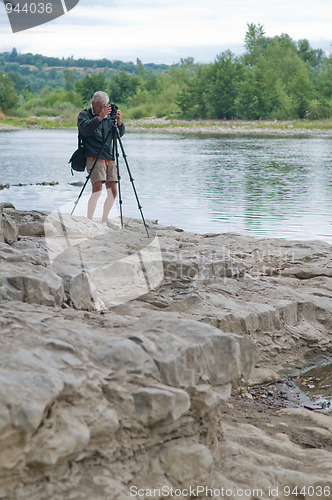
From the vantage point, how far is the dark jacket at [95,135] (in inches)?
295

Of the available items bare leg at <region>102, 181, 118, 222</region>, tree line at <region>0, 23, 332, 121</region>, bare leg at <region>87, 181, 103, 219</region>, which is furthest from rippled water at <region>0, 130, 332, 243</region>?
tree line at <region>0, 23, 332, 121</region>

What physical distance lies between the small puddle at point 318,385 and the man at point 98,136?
3.61m

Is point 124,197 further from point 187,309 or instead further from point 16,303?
point 16,303

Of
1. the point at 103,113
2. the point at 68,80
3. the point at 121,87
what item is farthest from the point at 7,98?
the point at 103,113

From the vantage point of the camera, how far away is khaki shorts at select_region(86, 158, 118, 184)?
7852mm

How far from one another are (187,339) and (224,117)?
70253 millimetres

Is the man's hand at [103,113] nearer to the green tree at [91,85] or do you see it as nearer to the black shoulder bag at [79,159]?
the black shoulder bag at [79,159]

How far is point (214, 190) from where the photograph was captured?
17078mm

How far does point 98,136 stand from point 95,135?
39 mm

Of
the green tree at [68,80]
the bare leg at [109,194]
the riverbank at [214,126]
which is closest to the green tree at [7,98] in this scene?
the riverbank at [214,126]

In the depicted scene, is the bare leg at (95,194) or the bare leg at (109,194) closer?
the bare leg at (95,194)

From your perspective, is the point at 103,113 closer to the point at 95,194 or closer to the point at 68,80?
the point at 95,194

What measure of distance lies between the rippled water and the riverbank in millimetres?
25732

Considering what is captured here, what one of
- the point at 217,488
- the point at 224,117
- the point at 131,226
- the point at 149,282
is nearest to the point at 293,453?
the point at 217,488
